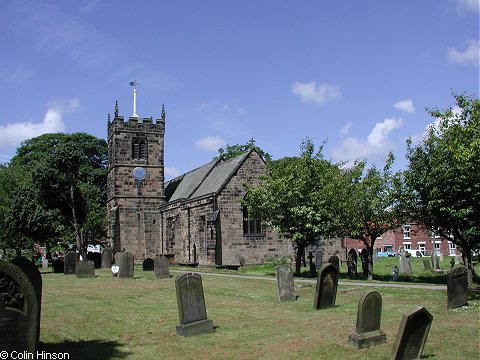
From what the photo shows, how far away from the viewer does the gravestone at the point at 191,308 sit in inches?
436

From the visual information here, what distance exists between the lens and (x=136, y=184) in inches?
1829

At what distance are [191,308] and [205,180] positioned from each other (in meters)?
31.5

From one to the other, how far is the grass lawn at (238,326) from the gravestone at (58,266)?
10435 millimetres

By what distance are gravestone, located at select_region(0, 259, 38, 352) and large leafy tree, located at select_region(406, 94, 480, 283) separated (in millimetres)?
14897

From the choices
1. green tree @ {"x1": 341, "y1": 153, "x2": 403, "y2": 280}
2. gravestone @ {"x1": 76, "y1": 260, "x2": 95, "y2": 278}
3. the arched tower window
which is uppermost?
the arched tower window

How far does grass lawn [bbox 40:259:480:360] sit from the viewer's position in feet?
31.3

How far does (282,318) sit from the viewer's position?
513 inches

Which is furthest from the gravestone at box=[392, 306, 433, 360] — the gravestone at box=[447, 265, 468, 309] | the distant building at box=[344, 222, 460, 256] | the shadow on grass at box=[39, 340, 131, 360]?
the distant building at box=[344, 222, 460, 256]

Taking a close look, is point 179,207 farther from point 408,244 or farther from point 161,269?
point 408,244

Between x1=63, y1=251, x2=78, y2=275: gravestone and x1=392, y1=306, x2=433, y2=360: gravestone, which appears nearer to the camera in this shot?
x1=392, y1=306, x2=433, y2=360: gravestone

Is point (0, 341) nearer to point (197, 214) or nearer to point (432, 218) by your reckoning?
point (432, 218)

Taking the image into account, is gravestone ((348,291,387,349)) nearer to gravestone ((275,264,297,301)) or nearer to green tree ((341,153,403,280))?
gravestone ((275,264,297,301))

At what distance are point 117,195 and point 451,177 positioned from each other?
1284 inches

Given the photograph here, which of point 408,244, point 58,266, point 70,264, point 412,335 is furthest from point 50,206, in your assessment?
point 408,244
